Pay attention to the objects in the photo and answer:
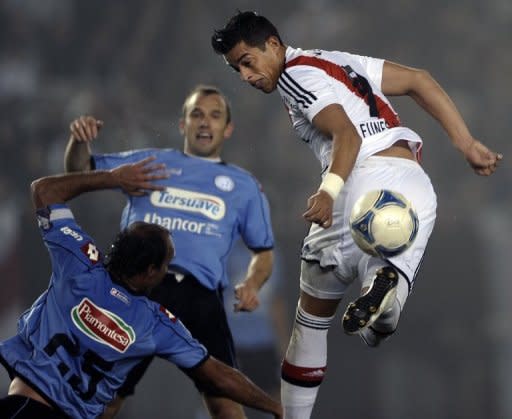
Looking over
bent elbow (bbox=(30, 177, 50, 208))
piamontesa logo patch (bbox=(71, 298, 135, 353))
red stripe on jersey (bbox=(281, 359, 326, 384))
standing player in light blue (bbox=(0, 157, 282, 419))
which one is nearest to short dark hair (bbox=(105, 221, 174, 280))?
standing player in light blue (bbox=(0, 157, 282, 419))

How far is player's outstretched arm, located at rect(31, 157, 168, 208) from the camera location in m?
3.80

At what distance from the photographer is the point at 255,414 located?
6.84 metres

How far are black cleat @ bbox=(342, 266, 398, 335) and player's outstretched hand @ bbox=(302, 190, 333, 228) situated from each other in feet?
1.10

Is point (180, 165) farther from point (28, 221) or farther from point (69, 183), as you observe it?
point (28, 221)

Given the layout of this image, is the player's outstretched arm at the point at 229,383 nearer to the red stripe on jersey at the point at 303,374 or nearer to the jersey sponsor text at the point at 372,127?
Result: the red stripe on jersey at the point at 303,374

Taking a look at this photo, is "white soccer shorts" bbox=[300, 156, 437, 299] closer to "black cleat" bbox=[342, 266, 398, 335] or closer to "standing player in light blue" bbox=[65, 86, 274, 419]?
"black cleat" bbox=[342, 266, 398, 335]

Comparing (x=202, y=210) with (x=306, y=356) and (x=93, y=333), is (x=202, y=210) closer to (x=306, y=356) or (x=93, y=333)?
(x=306, y=356)

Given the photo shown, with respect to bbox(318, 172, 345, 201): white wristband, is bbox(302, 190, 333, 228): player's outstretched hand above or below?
below

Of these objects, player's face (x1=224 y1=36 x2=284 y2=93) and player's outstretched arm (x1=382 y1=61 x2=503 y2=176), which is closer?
player's face (x1=224 y1=36 x2=284 y2=93)

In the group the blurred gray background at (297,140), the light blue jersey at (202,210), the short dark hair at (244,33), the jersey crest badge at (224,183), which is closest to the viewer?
the short dark hair at (244,33)

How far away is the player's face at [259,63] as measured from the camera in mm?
3754

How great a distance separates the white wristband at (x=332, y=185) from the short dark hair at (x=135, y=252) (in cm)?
67

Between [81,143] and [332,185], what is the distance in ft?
5.35

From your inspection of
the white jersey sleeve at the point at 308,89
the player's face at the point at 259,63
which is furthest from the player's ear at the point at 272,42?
the white jersey sleeve at the point at 308,89
